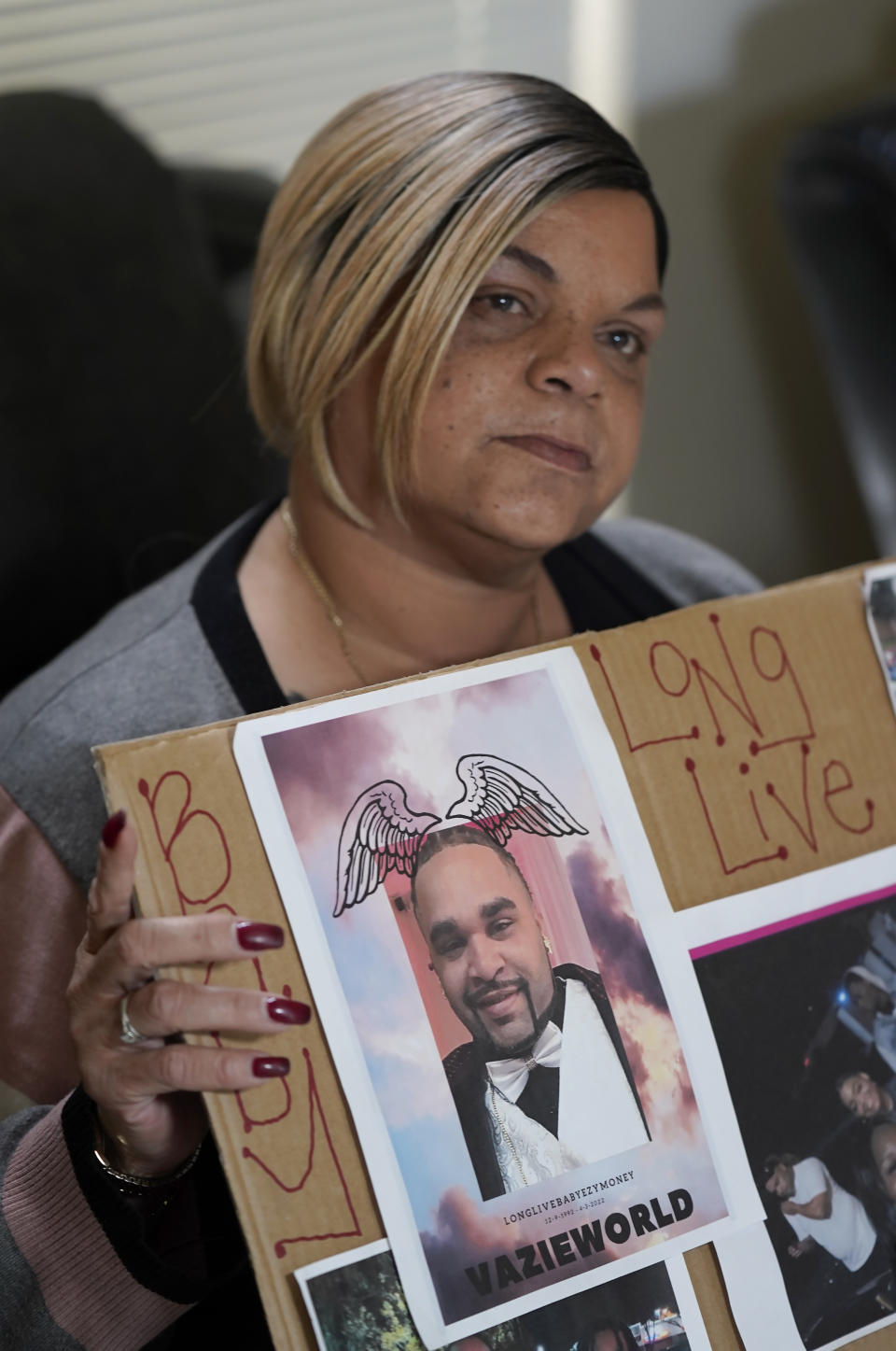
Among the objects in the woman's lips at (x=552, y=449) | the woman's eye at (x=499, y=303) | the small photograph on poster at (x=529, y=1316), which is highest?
the woman's eye at (x=499, y=303)

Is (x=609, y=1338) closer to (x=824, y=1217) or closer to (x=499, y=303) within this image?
(x=824, y=1217)

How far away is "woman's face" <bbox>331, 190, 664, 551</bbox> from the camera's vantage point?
30.6 inches

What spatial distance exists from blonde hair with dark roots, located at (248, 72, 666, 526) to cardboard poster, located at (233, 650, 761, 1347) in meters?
0.28

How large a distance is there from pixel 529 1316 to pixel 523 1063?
11 cm

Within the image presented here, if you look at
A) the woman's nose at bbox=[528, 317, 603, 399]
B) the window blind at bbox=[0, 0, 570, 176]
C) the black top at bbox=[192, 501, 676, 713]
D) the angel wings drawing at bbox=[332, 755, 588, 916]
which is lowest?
the angel wings drawing at bbox=[332, 755, 588, 916]

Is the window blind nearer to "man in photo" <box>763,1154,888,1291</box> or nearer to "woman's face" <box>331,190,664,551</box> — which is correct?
"woman's face" <box>331,190,664,551</box>

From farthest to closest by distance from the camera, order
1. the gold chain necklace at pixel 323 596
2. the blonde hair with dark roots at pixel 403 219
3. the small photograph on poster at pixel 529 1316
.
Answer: the gold chain necklace at pixel 323 596
the blonde hair with dark roots at pixel 403 219
the small photograph on poster at pixel 529 1316

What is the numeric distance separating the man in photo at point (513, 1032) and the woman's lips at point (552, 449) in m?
0.30

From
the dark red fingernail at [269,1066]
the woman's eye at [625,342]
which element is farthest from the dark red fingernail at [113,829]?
the woman's eye at [625,342]

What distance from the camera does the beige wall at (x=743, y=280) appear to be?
1562 millimetres

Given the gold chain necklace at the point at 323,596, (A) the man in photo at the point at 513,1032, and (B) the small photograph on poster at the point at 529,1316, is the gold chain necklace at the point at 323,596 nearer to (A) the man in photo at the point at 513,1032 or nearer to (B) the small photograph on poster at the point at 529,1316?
(A) the man in photo at the point at 513,1032

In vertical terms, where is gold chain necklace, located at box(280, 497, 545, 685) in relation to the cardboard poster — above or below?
above

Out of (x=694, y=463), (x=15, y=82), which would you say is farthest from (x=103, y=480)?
(x=694, y=463)

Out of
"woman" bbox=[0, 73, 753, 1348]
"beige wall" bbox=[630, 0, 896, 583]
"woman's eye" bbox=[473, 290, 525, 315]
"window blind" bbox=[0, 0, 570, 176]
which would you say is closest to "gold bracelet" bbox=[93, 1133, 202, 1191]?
"woman" bbox=[0, 73, 753, 1348]
